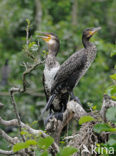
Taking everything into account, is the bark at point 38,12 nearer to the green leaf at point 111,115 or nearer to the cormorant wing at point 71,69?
the cormorant wing at point 71,69

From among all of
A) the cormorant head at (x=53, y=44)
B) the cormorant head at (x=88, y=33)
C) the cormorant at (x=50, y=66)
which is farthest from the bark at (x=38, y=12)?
the cormorant head at (x=88, y=33)

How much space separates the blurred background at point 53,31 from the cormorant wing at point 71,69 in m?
1.61

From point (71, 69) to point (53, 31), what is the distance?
3.68 metres

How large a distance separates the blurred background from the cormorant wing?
5.30 feet

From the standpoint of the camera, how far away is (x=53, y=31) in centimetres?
791

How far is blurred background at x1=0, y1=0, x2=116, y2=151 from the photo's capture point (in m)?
6.62

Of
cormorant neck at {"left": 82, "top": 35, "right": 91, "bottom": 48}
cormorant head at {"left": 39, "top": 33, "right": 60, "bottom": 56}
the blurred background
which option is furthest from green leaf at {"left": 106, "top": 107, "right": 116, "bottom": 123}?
the blurred background

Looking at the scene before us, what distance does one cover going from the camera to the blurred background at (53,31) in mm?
6617

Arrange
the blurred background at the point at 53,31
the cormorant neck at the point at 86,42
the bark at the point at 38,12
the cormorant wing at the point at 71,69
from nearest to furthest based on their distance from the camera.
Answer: the cormorant wing at the point at 71,69
the cormorant neck at the point at 86,42
the blurred background at the point at 53,31
the bark at the point at 38,12

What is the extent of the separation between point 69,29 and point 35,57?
192 inches

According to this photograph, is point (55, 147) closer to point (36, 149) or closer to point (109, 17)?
point (36, 149)

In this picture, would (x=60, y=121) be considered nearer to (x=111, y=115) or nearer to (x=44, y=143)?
(x=111, y=115)

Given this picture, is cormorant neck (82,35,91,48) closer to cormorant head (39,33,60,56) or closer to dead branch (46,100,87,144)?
cormorant head (39,33,60,56)

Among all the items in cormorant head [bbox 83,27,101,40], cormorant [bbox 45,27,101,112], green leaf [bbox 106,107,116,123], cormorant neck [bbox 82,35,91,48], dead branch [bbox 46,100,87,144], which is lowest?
dead branch [bbox 46,100,87,144]
